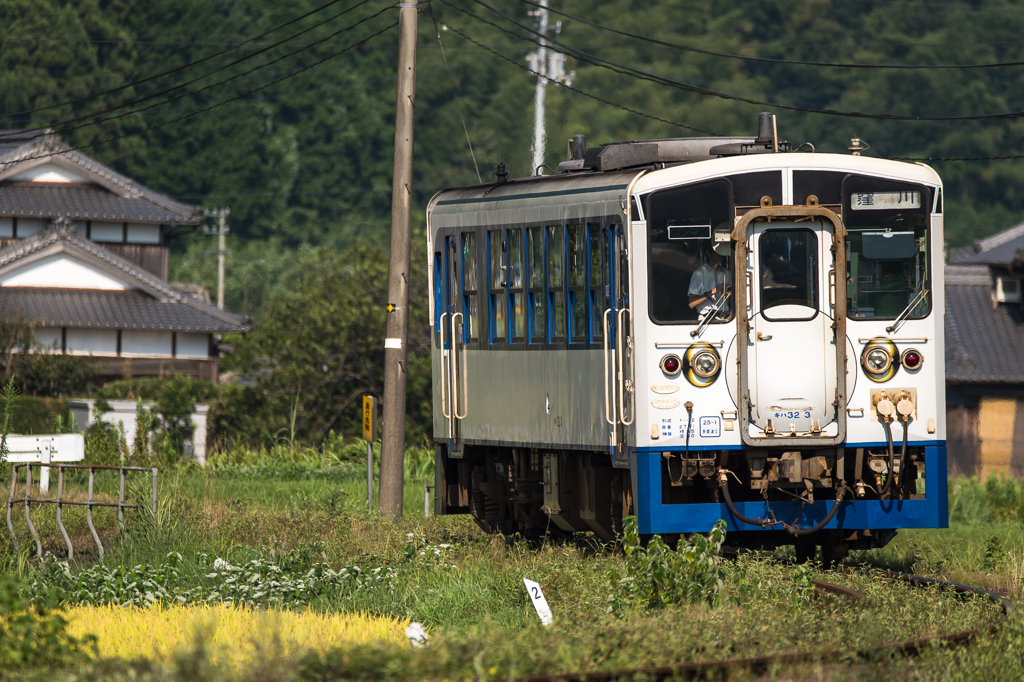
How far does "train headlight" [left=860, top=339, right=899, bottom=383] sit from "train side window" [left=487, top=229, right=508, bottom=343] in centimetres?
317

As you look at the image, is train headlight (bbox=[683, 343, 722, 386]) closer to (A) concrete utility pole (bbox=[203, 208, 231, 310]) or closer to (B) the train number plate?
(B) the train number plate

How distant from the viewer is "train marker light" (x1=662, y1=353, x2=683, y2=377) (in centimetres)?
1073

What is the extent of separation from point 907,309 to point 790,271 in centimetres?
99

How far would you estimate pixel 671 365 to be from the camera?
10.7 metres

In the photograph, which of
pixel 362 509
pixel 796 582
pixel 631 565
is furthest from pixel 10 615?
pixel 362 509

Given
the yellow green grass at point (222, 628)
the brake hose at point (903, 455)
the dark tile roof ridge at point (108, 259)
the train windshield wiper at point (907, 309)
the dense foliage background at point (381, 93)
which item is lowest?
the yellow green grass at point (222, 628)

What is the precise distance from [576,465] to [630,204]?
251 cm

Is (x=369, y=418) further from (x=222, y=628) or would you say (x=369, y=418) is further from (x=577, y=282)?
(x=222, y=628)

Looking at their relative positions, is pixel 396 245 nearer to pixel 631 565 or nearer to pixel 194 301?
pixel 631 565

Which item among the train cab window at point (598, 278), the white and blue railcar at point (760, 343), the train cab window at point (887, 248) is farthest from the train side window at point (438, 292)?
the train cab window at point (887, 248)

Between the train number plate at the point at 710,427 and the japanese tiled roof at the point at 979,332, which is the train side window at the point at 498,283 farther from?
the japanese tiled roof at the point at 979,332

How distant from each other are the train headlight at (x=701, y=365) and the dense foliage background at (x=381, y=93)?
55.8 meters

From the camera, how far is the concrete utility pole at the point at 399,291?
1536 cm

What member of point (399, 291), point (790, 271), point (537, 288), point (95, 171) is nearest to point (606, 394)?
point (537, 288)
